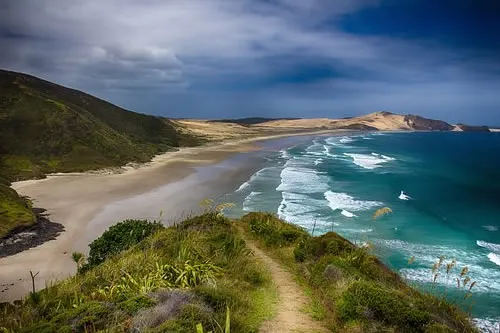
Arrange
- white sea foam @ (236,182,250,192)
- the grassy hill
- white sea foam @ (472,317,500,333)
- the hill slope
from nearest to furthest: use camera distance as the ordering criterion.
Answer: the grassy hill, white sea foam @ (472,317,500,333), white sea foam @ (236,182,250,192), the hill slope

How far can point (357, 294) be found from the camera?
725cm

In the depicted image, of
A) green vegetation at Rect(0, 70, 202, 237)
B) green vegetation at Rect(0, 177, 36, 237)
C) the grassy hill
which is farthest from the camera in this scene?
green vegetation at Rect(0, 70, 202, 237)

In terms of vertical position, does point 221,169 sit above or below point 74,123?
below

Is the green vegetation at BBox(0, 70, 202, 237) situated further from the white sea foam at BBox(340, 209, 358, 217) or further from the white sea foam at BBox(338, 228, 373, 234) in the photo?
the white sea foam at BBox(338, 228, 373, 234)

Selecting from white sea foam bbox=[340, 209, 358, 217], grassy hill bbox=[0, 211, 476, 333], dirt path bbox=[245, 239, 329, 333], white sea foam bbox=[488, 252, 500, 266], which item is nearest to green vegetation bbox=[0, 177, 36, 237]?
grassy hill bbox=[0, 211, 476, 333]

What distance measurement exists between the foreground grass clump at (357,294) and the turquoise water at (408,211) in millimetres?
7648

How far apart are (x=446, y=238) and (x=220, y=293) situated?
24409mm

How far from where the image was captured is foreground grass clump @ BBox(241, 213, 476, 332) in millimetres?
6711

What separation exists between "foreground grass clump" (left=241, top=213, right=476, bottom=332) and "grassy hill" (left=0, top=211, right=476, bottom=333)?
18 millimetres

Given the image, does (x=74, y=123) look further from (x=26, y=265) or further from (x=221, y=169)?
(x=26, y=265)

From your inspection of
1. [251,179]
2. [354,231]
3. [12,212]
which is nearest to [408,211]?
[354,231]

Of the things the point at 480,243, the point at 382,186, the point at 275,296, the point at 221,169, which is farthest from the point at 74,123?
the point at 275,296

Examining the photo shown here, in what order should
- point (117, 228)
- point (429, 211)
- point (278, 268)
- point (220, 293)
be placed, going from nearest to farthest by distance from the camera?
point (220, 293) < point (278, 268) < point (117, 228) < point (429, 211)

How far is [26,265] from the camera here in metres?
21.3
